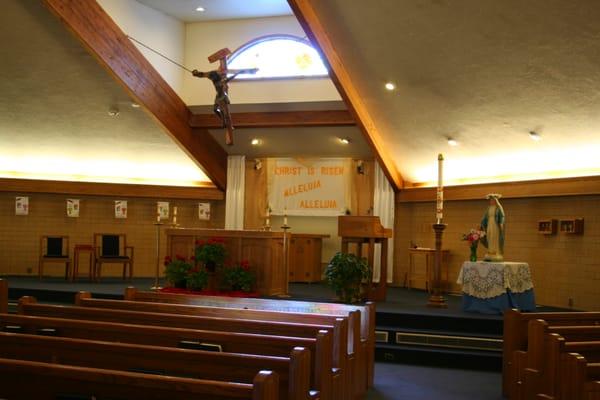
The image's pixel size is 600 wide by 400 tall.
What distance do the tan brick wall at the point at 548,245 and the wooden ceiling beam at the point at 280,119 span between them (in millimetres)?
2130

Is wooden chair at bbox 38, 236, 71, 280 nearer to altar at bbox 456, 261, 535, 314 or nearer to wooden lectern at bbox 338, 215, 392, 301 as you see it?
wooden lectern at bbox 338, 215, 392, 301

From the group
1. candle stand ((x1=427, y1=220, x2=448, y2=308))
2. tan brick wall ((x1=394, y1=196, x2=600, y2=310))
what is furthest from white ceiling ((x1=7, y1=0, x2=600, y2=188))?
candle stand ((x1=427, y1=220, x2=448, y2=308))

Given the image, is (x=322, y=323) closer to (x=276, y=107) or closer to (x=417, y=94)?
(x=417, y=94)

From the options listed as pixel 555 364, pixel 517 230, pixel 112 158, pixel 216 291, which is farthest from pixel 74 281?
pixel 555 364

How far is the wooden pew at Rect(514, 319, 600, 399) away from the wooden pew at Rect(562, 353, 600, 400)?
49 centimetres

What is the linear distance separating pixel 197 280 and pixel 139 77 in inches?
115

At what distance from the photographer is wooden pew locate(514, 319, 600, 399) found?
427 centimetres

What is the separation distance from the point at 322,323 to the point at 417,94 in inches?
181

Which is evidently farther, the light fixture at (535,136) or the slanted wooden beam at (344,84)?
the light fixture at (535,136)

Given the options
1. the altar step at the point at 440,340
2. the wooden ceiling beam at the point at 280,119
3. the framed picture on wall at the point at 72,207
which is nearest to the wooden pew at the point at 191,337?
the altar step at the point at 440,340

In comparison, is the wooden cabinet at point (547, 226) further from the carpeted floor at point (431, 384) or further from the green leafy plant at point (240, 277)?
the green leafy plant at point (240, 277)

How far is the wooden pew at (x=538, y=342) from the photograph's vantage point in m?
4.27

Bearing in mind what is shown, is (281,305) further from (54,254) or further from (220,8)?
(54,254)

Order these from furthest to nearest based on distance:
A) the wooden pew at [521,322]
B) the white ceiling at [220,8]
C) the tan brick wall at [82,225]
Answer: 1. the tan brick wall at [82,225]
2. the white ceiling at [220,8]
3. the wooden pew at [521,322]
